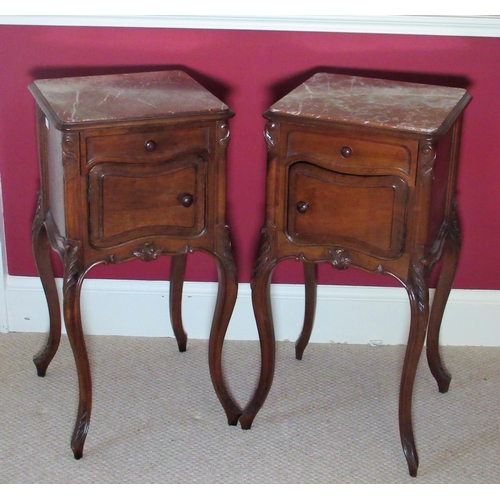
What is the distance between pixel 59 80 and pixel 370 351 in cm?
117

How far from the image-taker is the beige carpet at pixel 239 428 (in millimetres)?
1977

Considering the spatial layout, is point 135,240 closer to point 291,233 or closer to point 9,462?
point 291,233

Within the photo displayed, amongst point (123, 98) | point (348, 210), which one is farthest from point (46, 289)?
point (348, 210)

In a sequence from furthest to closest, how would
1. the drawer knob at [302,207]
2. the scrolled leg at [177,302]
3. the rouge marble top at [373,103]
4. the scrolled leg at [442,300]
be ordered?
the scrolled leg at [177,302] < the scrolled leg at [442,300] < the drawer knob at [302,207] < the rouge marble top at [373,103]

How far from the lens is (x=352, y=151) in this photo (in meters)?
1.80

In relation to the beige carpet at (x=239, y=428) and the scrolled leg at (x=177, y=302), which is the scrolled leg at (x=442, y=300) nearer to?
the beige carpet at (x=239, y=428)

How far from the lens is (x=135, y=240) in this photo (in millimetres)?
1886

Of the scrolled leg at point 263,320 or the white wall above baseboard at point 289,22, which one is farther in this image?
the white wall above baseboard at point 289,22

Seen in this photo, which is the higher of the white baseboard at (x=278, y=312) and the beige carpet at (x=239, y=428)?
the white baseboard at (x=278, y=312)

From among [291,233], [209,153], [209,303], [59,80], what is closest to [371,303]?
[209,303]

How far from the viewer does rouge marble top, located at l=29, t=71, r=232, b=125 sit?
1781 millimetres

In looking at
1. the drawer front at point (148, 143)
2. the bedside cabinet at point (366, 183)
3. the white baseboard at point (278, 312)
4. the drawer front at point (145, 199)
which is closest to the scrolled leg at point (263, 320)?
the bedside cabinet at point (366, 183)

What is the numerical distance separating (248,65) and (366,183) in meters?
0.61

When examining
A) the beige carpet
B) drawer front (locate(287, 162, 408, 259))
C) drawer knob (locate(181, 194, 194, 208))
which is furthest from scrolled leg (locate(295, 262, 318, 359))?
drawer knob (locate(181, 194, 194, 208))
